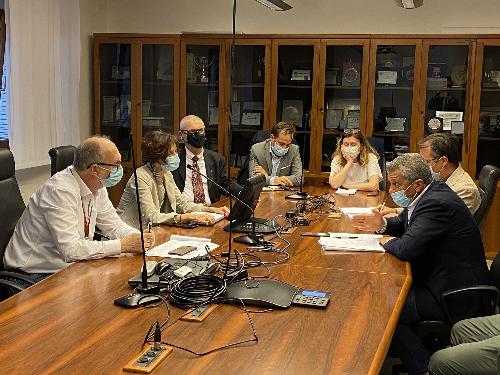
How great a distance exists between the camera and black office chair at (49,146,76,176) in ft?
10.9

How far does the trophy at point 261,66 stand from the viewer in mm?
5629

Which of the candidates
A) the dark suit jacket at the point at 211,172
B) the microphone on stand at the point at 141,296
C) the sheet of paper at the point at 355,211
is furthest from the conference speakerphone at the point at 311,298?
the dark suit jacket at the point at 211,172

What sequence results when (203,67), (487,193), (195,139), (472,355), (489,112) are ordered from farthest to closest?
(203,67) < (489,112) < (195,139) < (487,193) < (472,355)

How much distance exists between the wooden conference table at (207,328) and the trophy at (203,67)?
12.0 feet

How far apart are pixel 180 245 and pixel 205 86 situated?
3314 millimetres

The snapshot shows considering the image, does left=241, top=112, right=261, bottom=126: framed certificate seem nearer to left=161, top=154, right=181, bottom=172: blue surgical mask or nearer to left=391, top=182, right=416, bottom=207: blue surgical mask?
left=161, top=154, right=181, bottom=172: blue surgical mask

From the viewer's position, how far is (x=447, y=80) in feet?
17.7

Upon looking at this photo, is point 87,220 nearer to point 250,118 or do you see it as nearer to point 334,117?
point 250,118

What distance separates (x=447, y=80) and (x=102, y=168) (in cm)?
371

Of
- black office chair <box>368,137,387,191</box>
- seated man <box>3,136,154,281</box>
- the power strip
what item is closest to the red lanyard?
seated man <box>3,136,154,281</box>

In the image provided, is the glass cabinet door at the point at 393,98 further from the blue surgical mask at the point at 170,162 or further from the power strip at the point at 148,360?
the power strip at the point at 148,360

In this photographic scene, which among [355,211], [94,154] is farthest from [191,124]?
[94,154]

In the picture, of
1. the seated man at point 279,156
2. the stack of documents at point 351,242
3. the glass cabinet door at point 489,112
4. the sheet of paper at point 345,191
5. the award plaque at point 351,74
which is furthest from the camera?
the award plaque at point 351,74

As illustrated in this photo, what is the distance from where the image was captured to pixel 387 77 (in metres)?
5.49
